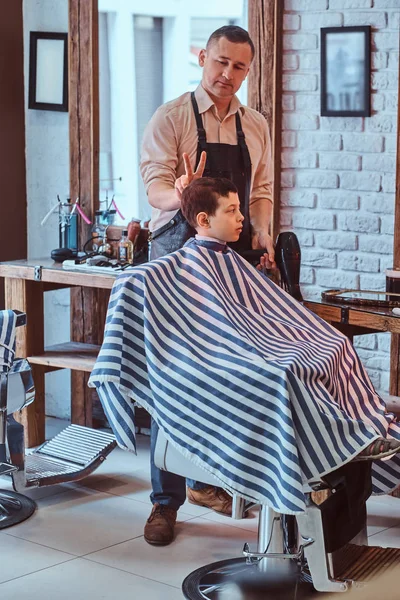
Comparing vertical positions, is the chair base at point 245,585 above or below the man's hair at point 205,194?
below

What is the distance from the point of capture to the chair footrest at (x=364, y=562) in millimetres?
2119

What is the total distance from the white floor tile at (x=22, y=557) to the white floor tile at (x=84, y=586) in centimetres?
4

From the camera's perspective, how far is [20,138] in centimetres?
407

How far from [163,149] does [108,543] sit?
1227mm

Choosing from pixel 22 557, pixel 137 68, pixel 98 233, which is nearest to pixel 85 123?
pixel 137 68

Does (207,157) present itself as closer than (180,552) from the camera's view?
No

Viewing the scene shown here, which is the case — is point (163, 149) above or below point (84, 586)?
above

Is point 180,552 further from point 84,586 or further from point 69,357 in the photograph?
point 69,357

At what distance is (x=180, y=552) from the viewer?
2697 mm

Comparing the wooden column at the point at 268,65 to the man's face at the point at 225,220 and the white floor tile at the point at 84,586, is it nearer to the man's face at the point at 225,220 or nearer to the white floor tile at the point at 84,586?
the man's face at the point at 225,220

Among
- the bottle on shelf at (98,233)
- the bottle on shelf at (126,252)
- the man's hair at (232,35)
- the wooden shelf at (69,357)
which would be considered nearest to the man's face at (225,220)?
the man's hair at (232,35)

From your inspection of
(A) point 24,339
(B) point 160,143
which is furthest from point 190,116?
(A) point 24,339

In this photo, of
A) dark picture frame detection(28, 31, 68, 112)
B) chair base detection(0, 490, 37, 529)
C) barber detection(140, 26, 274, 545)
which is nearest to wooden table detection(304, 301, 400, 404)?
barber detection(140, 26, 274, 545)

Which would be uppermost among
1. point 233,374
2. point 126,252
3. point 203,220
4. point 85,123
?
point 85,123
